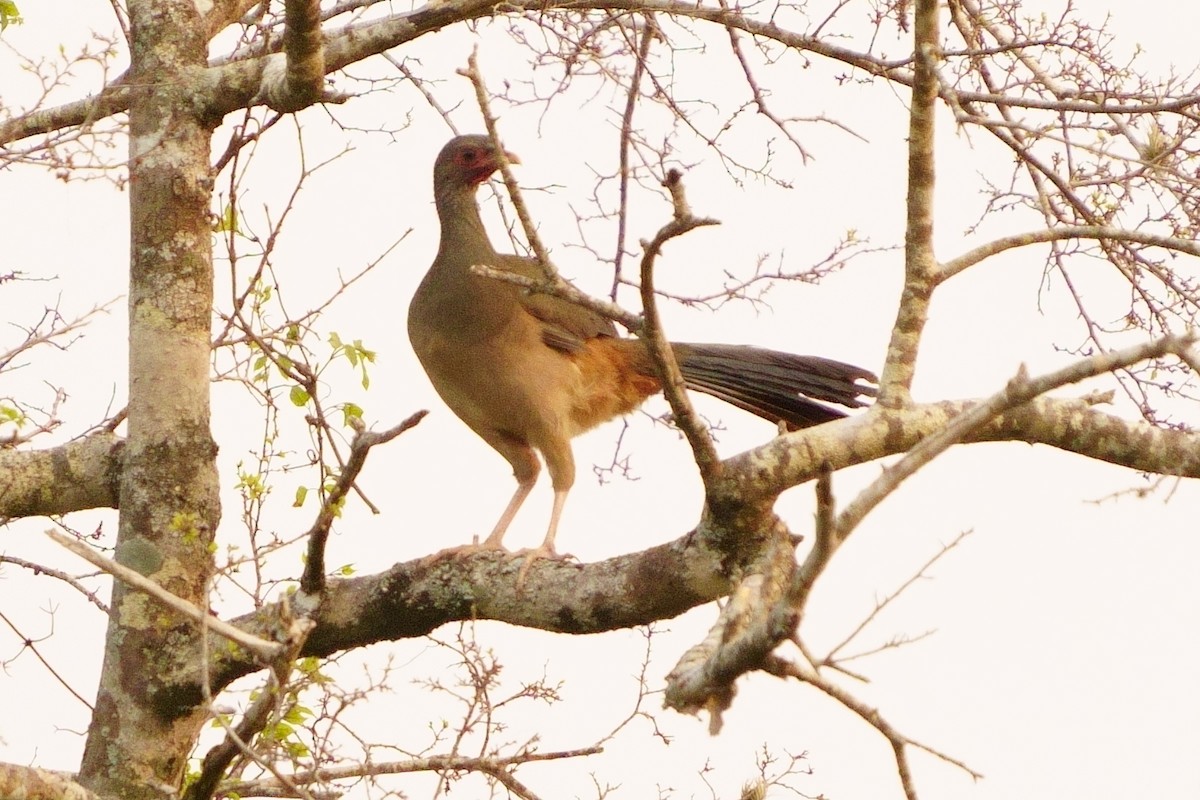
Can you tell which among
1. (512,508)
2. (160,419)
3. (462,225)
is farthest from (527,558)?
(462,225)

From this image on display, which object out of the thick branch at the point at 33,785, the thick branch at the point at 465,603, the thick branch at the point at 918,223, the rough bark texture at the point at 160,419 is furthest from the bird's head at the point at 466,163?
the thick branch at the point at 33,785

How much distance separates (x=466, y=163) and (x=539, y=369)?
900 mm

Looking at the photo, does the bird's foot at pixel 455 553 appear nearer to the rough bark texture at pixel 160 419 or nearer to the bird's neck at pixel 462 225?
the rough bark texture at pixel 160 419

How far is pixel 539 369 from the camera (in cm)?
481

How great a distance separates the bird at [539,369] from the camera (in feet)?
15.3

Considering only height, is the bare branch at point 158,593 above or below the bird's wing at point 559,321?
below

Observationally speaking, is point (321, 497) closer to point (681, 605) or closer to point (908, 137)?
point (681, 605)

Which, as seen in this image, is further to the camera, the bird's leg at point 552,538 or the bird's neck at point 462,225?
the bird's neck at point 462,225

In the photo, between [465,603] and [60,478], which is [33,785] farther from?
[60,478]

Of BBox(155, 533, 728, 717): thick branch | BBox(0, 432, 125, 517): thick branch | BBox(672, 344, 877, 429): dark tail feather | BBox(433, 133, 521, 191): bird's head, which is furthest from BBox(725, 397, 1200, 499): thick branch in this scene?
BBox(433, 133, 521, 191): bird's head

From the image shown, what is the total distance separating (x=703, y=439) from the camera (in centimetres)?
279

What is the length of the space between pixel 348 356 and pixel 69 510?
84cm

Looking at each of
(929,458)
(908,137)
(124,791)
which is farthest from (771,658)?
(124,791)

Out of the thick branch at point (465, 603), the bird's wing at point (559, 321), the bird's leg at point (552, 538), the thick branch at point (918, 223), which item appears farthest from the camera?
the bird's wing at point (559, 321)
